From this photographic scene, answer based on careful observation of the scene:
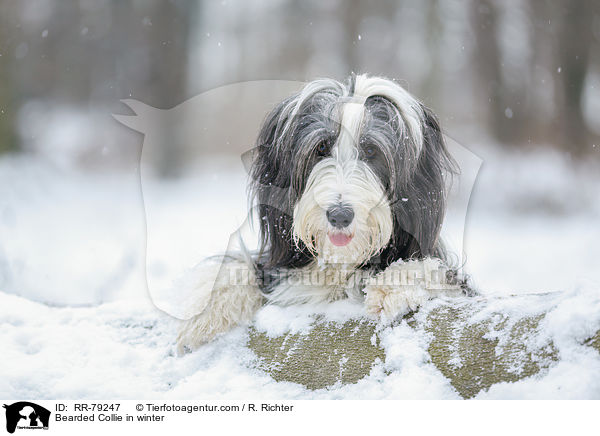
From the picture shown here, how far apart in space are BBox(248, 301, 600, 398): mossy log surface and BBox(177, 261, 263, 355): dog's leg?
0.10 metres

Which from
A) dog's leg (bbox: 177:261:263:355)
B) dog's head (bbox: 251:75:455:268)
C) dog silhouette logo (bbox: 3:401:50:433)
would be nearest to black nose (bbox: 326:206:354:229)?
dog's head (bbox: 251:75:455:268)

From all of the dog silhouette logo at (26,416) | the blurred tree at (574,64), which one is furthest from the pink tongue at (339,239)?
the blurred tree at (574,64)

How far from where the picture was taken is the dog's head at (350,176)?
2096mm

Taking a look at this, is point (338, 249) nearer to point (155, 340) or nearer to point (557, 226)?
point (155, 340)

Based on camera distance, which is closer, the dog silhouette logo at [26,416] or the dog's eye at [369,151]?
the dog silhouette logo at [26,416]

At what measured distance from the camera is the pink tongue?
2.08 meters

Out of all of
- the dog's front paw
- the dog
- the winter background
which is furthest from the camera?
the winter background

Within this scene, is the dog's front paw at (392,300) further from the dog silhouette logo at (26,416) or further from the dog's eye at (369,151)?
the dog silhouette logo at (26,416)

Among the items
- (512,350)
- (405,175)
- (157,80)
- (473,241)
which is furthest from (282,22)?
(512,350)

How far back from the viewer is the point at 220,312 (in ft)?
7.53

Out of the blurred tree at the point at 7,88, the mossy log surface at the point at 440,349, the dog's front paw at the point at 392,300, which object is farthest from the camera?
the blurred tree at the point at 7,88

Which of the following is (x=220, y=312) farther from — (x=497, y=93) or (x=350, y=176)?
(x=497, y=93)

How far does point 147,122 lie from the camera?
254cm

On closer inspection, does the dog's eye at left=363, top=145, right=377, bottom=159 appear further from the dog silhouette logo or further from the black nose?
the dog silhouette logo
